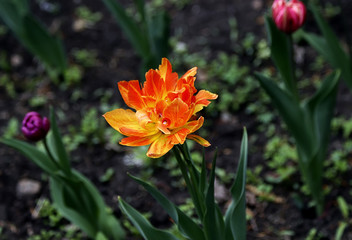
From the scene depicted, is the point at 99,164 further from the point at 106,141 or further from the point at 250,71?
the point at 250,71

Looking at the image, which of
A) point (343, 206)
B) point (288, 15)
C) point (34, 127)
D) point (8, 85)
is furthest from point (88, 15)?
point (343, 206)

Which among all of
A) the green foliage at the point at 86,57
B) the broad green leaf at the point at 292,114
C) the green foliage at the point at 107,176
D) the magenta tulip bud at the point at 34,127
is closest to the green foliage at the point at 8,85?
the green foliage at the point at 86,57

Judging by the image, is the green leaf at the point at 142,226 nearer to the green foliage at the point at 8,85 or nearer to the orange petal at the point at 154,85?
the orange petal at the point at 154,85

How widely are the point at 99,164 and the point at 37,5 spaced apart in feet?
5.64

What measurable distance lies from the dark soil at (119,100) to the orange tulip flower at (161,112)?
96cm

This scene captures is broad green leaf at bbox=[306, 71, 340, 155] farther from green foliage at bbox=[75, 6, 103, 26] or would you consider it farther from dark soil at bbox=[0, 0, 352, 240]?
green foliage at bbox=[75, 6, 103, 26]

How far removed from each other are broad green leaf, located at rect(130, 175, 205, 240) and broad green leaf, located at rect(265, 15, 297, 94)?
0.64 m

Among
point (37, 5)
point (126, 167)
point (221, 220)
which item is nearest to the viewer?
point (221, 220)

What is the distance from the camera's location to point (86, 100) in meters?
2.74

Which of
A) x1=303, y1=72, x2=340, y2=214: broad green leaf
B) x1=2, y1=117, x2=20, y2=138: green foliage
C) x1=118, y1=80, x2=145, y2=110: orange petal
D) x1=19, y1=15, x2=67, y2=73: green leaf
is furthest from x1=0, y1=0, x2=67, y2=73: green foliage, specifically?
x1=118, y1=80, x2=145, y2=110: orange petal

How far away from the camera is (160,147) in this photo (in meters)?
1.06

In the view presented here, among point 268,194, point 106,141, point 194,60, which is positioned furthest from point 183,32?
point 268,194

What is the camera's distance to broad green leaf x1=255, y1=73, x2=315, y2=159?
1658 mm

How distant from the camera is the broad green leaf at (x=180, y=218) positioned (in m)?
1.30
